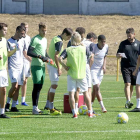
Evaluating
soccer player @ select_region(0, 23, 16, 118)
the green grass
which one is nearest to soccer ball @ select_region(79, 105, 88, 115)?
the green grass

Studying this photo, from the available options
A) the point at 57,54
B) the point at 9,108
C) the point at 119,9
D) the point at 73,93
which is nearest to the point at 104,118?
the point at 73,93

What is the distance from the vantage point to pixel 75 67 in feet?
38.8

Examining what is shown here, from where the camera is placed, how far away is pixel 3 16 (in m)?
53.2

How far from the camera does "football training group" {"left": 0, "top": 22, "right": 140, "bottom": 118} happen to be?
38.6 ft

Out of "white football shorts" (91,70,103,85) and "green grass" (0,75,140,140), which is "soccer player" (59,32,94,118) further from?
"white football shorts" (91,70,103,85)

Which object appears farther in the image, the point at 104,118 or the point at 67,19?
the point at 67,19

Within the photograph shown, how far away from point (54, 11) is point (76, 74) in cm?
4354

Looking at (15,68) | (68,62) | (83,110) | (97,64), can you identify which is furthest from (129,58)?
(15,68)

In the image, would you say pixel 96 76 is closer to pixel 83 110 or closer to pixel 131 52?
pixel 83 110

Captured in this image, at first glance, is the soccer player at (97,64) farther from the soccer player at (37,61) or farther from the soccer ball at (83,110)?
the soccer player at (37,61)

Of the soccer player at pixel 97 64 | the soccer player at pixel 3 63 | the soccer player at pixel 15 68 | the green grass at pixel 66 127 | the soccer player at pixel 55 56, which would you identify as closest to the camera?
the green grass at pixel 66 127

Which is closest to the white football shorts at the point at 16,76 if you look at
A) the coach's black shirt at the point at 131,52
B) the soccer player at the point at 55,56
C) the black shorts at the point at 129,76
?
the soccer player at the point at 55,56

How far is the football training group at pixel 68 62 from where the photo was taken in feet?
38.6

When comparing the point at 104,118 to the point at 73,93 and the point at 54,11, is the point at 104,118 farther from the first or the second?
the point at 54,11
